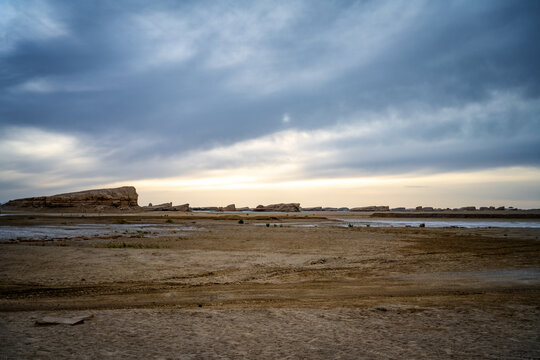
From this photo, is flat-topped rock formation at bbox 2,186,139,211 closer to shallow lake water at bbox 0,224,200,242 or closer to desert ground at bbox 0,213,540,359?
shallow lake water at bbox 0,224,200,242

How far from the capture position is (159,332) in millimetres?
4867

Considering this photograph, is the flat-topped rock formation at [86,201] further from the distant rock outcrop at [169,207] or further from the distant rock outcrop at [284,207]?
the distant rock outcrop at [284,207]

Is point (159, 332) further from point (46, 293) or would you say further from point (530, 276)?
point (530, 276)

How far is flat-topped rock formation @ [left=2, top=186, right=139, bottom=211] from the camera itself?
7931 cm

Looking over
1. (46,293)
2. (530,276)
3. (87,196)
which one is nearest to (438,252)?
(530,276)

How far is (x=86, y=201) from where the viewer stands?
81.8m

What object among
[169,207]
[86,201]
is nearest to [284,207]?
[169,207]

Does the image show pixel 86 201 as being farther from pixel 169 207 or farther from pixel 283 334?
pixel 283 334

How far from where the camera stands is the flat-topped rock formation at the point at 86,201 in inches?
3123

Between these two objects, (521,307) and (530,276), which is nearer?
(521,307)

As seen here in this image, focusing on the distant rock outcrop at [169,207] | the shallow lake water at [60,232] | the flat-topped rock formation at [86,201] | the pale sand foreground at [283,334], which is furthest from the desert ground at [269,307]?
the distant rock outcrop at [169,207]

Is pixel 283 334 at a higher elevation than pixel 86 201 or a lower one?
lower

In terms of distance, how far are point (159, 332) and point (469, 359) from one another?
4211mm

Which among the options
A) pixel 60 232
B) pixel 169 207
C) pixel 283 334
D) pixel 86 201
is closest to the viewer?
pixel 283 334
